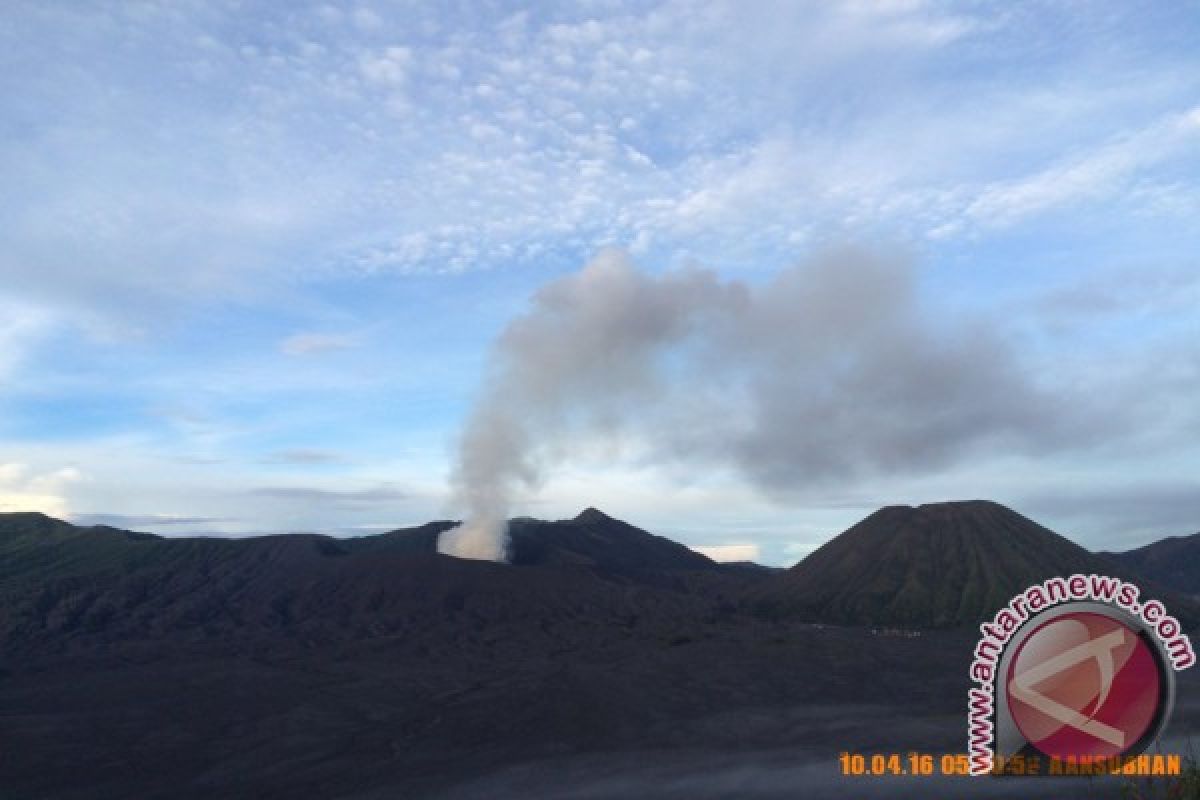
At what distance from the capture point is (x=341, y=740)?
182 ft

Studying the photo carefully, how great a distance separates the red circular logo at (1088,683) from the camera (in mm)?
20078

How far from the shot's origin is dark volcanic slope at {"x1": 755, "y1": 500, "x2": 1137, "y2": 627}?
420 feet

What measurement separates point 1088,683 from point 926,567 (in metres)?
127

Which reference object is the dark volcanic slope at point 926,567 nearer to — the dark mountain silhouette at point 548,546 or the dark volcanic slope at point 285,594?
the dark volcanic slope at point 285,594

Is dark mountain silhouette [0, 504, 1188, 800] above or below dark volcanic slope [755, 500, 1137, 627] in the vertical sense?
below

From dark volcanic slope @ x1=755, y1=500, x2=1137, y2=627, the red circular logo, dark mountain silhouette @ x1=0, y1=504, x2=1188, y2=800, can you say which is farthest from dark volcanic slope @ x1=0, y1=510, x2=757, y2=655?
the red circular logo

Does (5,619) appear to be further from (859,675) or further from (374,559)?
(859,675)

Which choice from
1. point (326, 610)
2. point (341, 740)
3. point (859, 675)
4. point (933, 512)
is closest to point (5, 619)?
point (326, 610)

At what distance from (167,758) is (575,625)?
6118 cm

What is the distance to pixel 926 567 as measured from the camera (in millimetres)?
138750

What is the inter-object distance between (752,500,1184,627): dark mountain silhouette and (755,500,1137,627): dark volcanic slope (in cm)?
16
